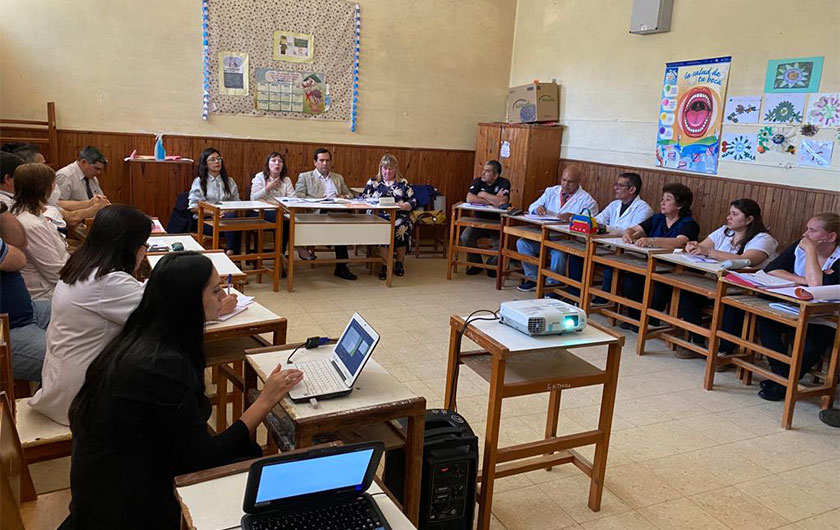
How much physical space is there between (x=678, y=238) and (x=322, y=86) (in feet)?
13.6

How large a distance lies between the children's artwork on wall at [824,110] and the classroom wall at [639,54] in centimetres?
7

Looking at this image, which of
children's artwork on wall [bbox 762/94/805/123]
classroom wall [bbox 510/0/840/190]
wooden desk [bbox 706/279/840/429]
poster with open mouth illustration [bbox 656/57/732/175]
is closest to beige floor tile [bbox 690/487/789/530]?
wooden desk [bbox 706/279/840/429]

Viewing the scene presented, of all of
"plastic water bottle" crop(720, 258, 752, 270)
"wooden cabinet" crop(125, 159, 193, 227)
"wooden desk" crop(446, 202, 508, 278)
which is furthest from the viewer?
"wooden cabinet" crop(125, 159, 193, 227)

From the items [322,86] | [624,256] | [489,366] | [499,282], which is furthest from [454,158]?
[489,366]

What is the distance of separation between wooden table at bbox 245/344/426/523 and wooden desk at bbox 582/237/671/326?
286 centimetres

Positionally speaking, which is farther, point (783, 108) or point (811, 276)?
point (783, 108)

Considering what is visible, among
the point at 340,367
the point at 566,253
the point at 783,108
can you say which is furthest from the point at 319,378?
the point at 783,108

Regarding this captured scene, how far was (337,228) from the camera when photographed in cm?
552

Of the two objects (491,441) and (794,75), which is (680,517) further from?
(794,75)

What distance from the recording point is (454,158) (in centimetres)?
787

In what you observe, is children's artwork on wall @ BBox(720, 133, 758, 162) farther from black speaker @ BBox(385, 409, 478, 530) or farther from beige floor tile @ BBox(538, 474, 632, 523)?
black speaker @ BBox(385, 409, 478, 530)

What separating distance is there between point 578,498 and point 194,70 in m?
5.62

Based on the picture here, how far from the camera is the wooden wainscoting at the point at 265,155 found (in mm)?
Result: 6188

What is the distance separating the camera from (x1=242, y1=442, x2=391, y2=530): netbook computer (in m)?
1.30
